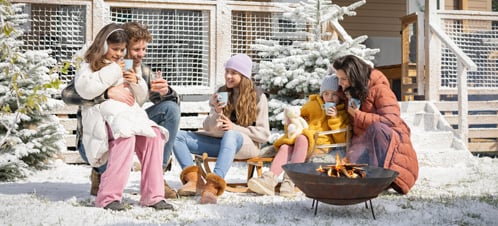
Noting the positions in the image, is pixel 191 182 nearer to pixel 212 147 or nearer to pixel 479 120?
pixel 212 147

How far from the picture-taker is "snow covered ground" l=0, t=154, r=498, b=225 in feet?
12.1

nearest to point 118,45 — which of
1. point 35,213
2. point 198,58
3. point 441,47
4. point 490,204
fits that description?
point 35,213

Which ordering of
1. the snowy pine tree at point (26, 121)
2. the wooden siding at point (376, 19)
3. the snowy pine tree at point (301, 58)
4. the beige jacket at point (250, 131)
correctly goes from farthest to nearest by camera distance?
the wooden siding at point (376, 19)
the snowy pine tree at point (301, 58)
the snowy pine tree at point (26, 121)
the beige jacket at point (250, 131)

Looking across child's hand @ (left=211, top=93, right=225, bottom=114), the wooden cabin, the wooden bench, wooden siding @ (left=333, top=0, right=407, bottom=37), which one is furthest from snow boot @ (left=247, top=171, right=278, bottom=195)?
wooden siding @ (left=333, top=0, right=407, bottom=37)

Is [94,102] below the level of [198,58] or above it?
below

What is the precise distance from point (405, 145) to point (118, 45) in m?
2.40

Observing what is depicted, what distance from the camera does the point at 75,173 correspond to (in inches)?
257

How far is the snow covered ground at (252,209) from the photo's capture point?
12.1 ft

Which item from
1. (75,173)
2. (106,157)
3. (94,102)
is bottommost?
(75,173)

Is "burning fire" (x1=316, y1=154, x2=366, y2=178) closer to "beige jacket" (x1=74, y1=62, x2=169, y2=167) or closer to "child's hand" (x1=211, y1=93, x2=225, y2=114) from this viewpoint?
"child's hand" (x1=211, y1=93, x2=225, y2=114)

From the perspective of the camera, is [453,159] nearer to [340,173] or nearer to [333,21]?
[333,21]

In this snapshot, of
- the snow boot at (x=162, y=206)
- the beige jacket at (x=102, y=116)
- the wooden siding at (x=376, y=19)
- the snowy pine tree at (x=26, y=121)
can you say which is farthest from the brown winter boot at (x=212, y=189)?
the wooden siding at (x=376, y=19)

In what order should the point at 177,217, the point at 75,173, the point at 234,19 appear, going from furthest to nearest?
the point at 234,19
the point at 75,173
the point at 177,217

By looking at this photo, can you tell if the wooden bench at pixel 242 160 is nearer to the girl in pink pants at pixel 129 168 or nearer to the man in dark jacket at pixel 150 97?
the man in dark jacket at pixel 150 97
